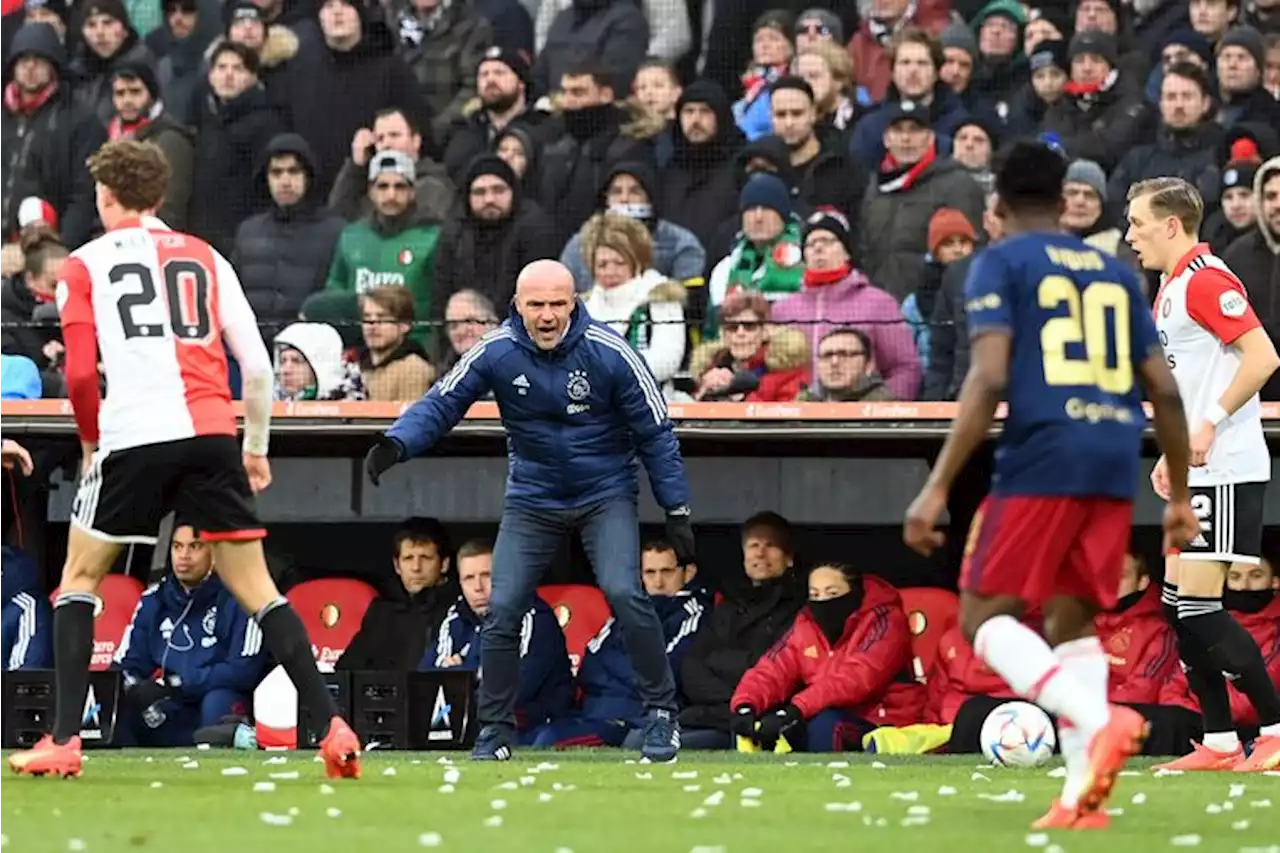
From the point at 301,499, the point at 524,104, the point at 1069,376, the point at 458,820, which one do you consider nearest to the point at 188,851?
the point at 458,820

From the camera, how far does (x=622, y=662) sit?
13.2m

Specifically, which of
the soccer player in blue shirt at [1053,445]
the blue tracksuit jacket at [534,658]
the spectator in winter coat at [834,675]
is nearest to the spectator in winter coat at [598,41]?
the blue tracksuit jacket at [534,658]

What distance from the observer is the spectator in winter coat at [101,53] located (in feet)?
48.6

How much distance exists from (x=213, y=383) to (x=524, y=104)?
626 centimetres

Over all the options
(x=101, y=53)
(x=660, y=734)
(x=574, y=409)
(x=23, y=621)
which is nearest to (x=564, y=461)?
(x=574, y=409)

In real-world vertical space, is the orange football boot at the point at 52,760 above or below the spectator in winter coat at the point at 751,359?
below

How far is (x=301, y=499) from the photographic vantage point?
1405cm

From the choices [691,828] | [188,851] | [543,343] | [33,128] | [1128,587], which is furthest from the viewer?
[33,128]

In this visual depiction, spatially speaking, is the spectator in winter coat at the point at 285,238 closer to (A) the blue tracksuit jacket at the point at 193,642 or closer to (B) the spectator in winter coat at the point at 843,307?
(A) the blue tracksuit jacket at the point at 193,642

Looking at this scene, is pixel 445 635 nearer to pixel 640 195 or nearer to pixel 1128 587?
pixel 640 195

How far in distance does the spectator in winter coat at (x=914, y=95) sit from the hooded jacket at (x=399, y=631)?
3.06m

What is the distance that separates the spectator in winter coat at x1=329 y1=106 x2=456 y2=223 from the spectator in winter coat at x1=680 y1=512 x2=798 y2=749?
2.45 m

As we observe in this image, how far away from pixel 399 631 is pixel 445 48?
3.39 meters

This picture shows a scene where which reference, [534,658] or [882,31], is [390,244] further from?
[882,31]
